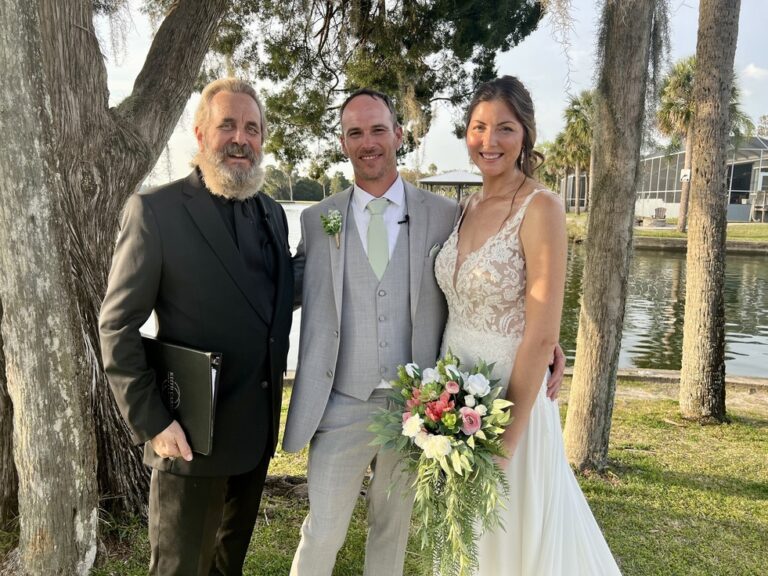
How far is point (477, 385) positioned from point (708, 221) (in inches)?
180

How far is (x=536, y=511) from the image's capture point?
8.27ft

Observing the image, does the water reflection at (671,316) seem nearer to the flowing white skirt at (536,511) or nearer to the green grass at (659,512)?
the green grass at (659,512)

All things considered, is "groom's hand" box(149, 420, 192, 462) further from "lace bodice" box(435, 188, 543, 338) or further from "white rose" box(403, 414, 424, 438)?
"lace bodice" box(435, 188, 543, 338)

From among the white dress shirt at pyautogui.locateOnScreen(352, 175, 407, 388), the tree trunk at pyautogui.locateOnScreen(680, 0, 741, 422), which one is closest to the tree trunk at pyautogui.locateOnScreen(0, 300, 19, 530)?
the white dress shirt at pyautogui.locateOnScreen(352, 175, 407, 388)

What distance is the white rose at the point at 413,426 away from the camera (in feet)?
6.98

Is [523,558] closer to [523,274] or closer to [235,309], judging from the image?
[523,274]

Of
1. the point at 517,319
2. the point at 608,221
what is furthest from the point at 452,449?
the point at 608,221

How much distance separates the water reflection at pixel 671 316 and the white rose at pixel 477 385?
8866mm

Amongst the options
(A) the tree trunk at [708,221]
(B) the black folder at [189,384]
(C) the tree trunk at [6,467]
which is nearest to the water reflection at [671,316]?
(A) the tree trunk at [708,221]

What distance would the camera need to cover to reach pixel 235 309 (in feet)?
7.64

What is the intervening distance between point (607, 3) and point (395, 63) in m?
2.94

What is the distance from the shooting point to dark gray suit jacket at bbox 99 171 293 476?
2.15 m

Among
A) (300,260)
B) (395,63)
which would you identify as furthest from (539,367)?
(395,63)

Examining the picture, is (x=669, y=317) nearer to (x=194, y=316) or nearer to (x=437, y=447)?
(x=437, y=447)
